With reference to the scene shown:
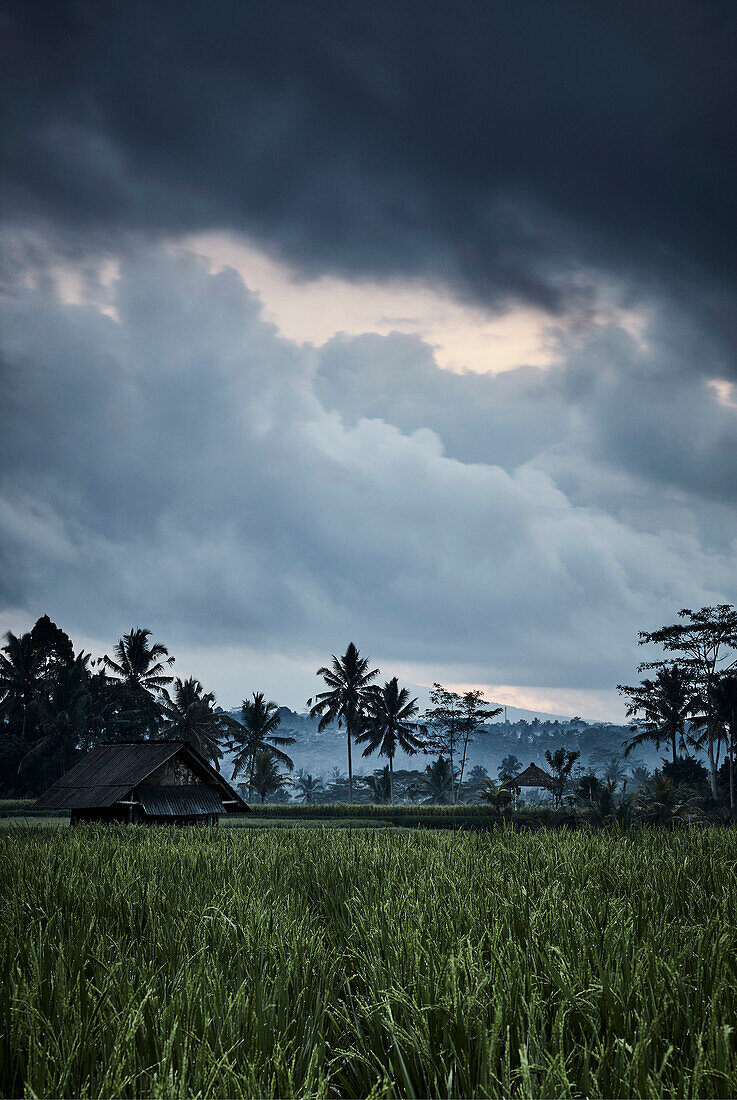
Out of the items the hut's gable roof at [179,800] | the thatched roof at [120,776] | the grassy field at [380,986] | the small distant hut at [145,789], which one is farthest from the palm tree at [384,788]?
the grassy field at [380,986]

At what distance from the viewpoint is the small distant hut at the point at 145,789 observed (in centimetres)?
1833

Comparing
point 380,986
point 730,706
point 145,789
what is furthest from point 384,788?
point 380,986

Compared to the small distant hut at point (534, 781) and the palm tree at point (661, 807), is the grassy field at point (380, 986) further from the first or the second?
the small distant hut at point (534, 781)

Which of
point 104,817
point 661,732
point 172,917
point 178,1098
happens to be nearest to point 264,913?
point 172,917

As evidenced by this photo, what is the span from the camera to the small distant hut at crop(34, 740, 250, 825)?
18328 mm

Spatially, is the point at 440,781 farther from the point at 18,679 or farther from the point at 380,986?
the point at 380,986

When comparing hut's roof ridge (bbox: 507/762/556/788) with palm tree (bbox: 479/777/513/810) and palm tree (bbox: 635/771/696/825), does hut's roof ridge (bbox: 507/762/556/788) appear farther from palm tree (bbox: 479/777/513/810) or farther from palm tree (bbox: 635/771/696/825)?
palm tree (bbox: 635/771/696/825)

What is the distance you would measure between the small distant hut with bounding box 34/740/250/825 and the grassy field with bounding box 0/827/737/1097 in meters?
12.1

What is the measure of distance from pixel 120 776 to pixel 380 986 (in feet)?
57.1

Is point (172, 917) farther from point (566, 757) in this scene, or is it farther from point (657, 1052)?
point (566, 757)

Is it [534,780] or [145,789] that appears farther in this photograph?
[534,780]

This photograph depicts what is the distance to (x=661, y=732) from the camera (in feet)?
168

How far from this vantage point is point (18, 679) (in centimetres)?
4931

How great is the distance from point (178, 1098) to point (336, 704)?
2103 inches
